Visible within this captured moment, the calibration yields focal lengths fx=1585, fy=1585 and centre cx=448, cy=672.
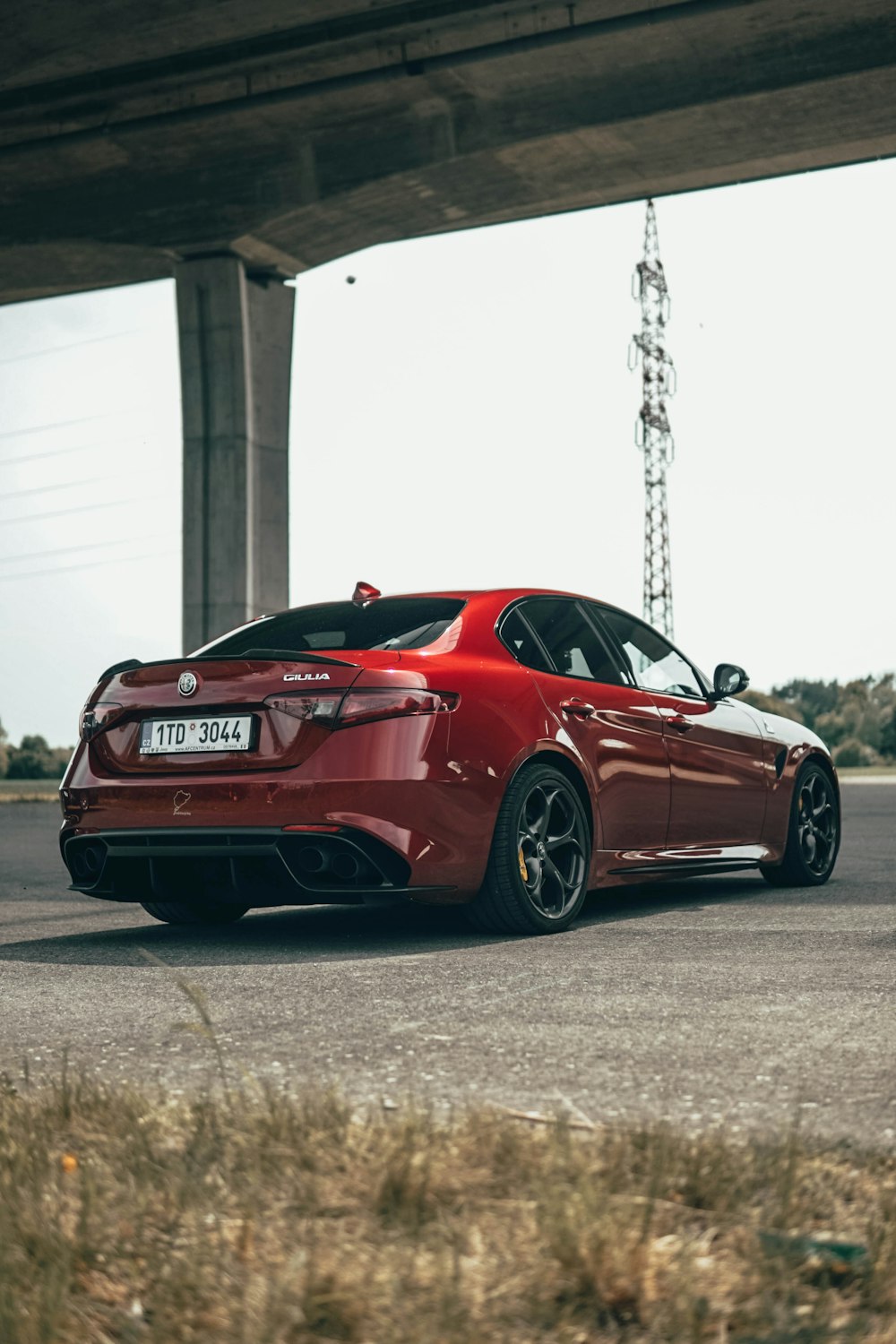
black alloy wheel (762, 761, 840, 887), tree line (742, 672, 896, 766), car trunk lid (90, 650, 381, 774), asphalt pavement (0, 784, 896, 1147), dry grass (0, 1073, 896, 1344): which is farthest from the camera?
tree line (742, 672, 896, 766)

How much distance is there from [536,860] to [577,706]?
2.37ft

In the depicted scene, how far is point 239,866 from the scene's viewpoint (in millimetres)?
5777

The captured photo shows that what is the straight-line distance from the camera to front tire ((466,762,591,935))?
19.5 ft

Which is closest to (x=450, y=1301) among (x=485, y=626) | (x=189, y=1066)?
(x=189, y=1066)

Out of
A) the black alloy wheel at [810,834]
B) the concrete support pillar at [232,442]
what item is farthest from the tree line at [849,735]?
the black alloy wheel at [810,834]

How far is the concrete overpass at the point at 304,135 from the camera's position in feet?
63.7

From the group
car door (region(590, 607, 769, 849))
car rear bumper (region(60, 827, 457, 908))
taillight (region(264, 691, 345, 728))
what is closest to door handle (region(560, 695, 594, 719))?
car door (region(590, 607, 769, 849))

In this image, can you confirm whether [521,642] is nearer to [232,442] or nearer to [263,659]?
[263,659]

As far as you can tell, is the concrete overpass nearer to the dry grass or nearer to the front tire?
the front tire

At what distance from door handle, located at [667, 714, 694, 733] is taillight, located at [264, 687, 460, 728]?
1836mm

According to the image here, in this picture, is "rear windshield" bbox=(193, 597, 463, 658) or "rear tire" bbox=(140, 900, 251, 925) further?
"rear tire" bbox=(140, 900, 251, 925)

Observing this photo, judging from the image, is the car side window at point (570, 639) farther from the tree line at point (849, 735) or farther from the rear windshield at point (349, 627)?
the tree line at point (849, 735)

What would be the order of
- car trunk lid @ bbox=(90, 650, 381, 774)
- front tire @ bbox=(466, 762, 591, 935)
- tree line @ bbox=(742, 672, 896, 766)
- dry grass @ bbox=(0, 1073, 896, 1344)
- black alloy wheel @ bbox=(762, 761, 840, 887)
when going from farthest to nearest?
tree line @ bbox=(742, 672, 896, 766) < black alloy wheel @ bbox=(762, 761, 840, 887) < front tire @ bbox=(466, 762, 591, 935) < car trunk lid @ bbox=(90, 650, 381, 774) < dry grass @ bbox=(0, 1073, 896, 1344)

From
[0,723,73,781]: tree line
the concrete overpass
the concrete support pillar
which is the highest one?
the concrete overpass
